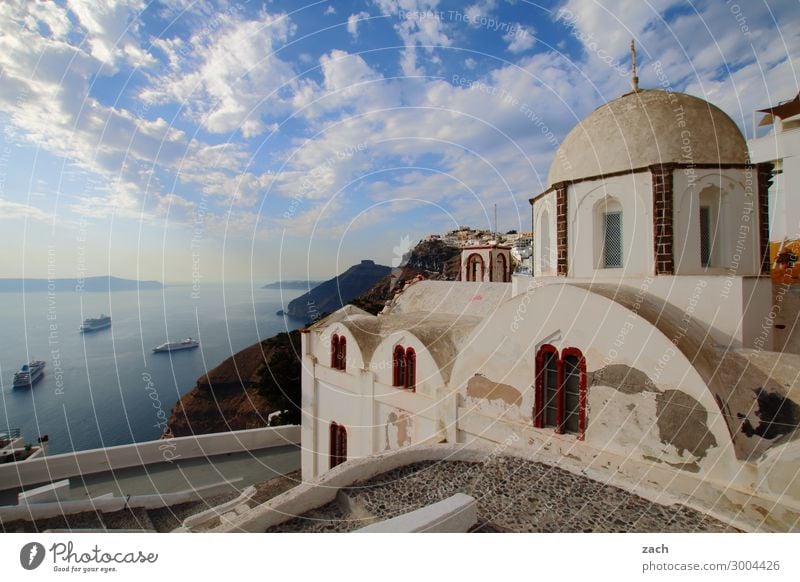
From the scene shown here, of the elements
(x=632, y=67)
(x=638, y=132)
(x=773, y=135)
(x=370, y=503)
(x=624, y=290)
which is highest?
(x=773, y=135)

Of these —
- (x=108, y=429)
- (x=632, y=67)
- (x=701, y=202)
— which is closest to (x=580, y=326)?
(x=701, y=202)

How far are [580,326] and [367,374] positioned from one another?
20.8 ft

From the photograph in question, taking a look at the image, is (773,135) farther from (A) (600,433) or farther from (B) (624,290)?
(A) (600,433)

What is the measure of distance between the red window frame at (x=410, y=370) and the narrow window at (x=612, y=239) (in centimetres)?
485

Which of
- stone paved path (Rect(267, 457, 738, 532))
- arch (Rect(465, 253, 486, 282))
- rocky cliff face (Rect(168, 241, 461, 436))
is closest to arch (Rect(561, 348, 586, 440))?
stone paved path (Rect(267, 457, 738, 532))

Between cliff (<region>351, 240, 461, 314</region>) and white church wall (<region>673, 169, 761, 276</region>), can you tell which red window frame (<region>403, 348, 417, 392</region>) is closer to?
white church wall (<region>673, 169, 761, 276</region>)

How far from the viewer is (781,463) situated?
4867 mm

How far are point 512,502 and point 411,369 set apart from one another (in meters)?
5.14

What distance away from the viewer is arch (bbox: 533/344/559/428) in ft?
23.2

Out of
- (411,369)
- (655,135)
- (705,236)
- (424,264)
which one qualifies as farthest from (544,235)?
(424,264)

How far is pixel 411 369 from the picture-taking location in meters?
10.1

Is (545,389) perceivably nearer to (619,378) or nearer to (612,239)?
(619,378)

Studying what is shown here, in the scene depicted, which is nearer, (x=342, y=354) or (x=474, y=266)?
(x=342, y=354)

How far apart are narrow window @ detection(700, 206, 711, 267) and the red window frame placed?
6275 millimetres
